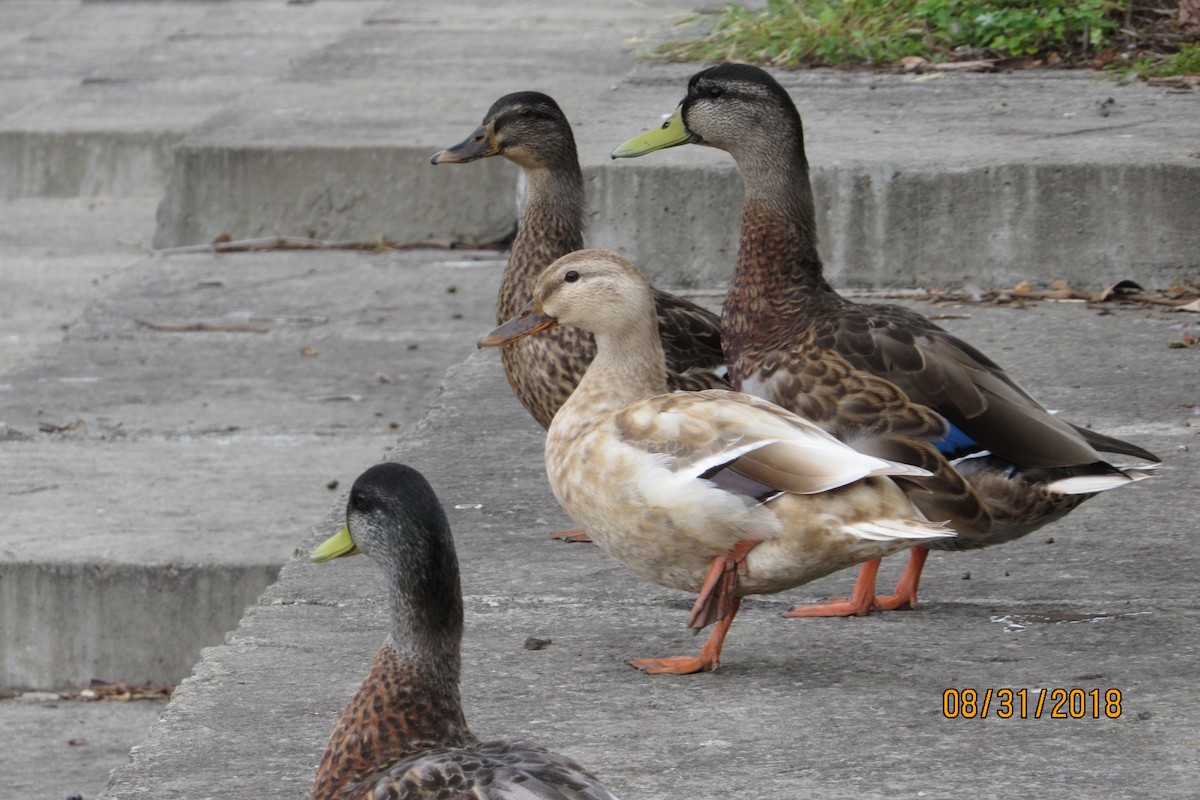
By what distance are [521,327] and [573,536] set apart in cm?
70

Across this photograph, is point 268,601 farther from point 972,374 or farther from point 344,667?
point 972,374

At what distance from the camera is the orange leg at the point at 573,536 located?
4629 millimetres

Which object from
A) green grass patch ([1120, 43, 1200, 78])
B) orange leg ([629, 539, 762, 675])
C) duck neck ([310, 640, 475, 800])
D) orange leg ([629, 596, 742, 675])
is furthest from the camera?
green grass patch ([1120, 43, 1200, 78])

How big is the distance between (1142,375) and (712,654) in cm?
252

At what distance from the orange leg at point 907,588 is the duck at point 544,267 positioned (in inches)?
35.2

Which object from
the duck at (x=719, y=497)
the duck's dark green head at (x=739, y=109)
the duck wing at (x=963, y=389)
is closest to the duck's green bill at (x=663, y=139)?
the duck's dark green head at (x=739, y=109)

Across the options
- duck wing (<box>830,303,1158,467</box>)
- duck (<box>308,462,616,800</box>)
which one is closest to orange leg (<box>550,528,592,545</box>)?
duck wing (<box>830,303,1158,467</box>)

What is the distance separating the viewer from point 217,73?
12.4 m

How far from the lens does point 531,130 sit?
5547mm

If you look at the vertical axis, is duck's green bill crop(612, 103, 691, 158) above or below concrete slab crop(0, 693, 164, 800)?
above

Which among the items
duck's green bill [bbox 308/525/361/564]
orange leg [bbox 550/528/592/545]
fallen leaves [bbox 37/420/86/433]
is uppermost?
duck's green bill [bbox 308/525/361/564]

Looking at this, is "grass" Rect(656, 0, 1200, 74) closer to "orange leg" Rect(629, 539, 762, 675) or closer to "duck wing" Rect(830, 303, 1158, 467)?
"duck wing" Rect(830, 303, 1158, 467)

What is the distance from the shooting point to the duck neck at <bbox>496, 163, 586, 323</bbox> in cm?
534

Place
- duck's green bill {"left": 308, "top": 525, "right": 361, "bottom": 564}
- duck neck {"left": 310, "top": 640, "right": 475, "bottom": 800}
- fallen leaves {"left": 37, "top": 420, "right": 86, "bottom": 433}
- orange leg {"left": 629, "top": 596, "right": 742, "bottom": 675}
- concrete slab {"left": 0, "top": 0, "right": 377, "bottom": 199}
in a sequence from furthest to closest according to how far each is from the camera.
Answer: concrete slab {"left": 0, "top": 0, "right": 377, "bottom": 199} < fallen leaves {"left": 37, "top": 420, "right": 86, "bottom": 433} < orange leg {"left": 629, "top": 596, "right": 742, "bottom": 675} < duck's green bill {"left": 308, "top": 525, "right": 361, "bottom": 564} < duck neck {"left": 310, "top": 640, "right": 475, "bottom": 800}
